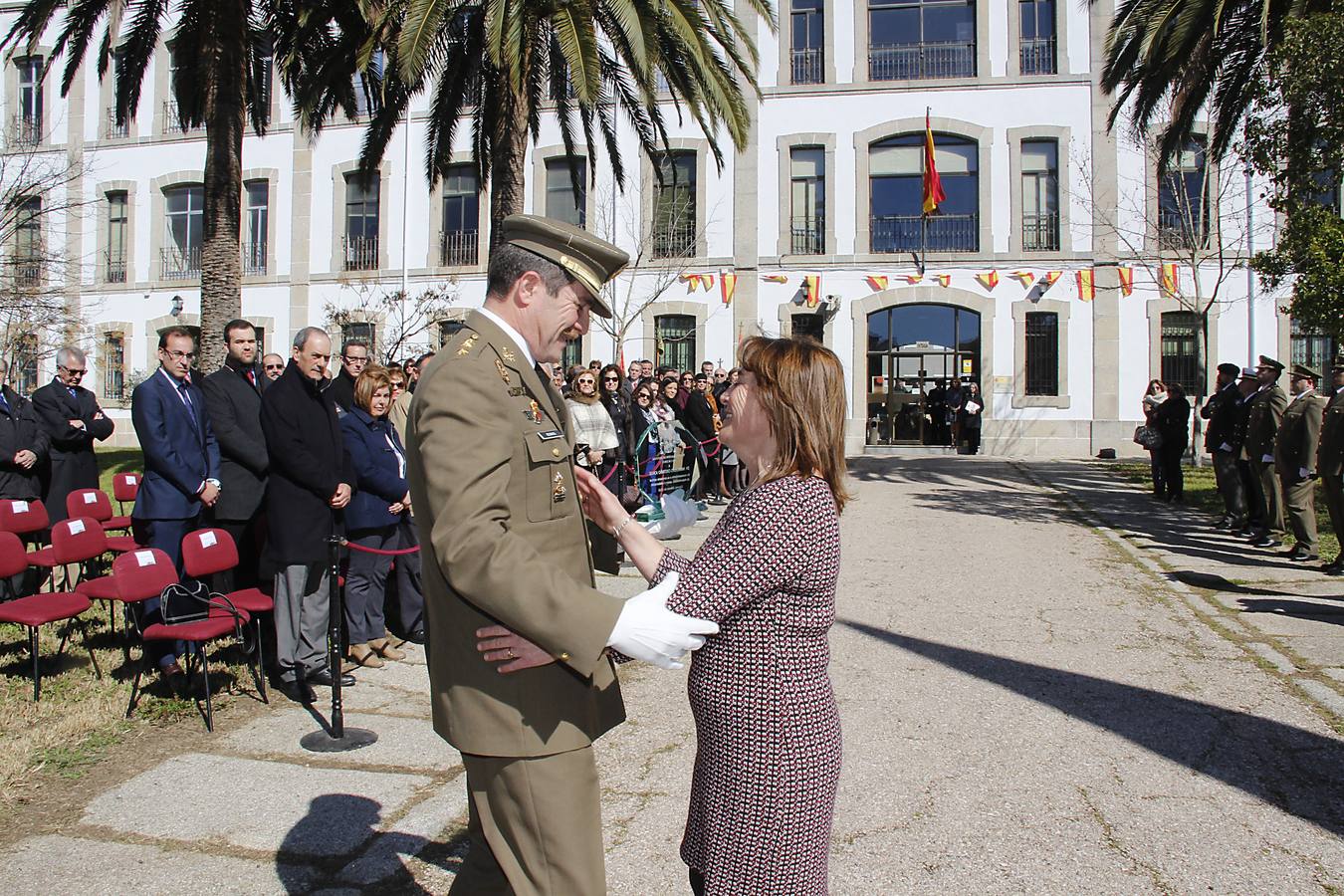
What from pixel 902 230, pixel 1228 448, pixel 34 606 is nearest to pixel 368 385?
pixel 34 606

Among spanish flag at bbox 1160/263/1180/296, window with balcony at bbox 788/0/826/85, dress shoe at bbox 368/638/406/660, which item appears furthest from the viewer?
window with balcony at bbox 788/0/826/85

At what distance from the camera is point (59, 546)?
6059 mm

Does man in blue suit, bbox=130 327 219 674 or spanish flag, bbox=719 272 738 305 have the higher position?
spanish flag, bbox=719 272 738 305

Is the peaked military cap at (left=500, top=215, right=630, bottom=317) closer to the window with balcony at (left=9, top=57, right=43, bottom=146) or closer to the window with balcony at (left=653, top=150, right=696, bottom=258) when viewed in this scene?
the window with balcony at (left=653, top=150, right=696, bottom=258)

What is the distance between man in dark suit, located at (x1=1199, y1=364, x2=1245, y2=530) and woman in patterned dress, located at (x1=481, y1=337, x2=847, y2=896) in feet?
37.7

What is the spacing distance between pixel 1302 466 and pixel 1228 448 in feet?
7.78

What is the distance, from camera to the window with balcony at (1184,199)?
883 inches

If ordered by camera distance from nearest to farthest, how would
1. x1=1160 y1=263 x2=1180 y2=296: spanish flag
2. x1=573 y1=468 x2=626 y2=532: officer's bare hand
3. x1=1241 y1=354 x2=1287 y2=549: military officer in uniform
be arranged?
x1=573 y1=468 x2=626 y2=532: officer's bare hand, x1=1241 y1=354 x2=1287 y2=549: military officer in uniform, x1=1160 y1=263 x2=1180 y2=296: spanish flag

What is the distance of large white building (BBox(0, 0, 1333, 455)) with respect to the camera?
23.6m

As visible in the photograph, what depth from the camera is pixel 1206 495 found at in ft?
49.8

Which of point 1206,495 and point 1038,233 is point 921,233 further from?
point 1206,495

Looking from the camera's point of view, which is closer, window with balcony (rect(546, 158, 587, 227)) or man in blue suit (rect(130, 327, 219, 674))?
man in blue suit (rect(130, 327, 219, 674))

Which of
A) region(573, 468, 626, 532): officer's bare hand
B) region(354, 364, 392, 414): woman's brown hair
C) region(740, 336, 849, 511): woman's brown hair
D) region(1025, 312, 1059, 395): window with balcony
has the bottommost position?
region(573, 468, 626, 532): officer's bare hand

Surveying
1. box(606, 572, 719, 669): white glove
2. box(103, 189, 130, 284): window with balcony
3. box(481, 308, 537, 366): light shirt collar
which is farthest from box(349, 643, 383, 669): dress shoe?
box(103, 189, 130, 284): window with balcony
